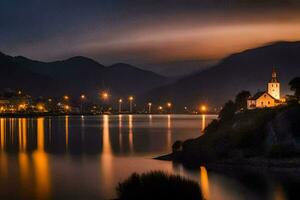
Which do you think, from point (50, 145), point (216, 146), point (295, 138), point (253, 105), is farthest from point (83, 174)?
point (253, 105)

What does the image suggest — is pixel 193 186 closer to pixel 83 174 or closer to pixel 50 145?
pixel 83 174

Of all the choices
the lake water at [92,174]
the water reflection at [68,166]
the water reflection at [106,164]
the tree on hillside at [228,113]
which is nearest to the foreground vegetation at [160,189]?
the lake water at [92,174]

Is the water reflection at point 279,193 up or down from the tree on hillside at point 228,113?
down

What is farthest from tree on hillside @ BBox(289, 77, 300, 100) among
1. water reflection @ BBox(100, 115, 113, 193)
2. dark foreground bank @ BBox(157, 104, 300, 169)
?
water reflection @ BBox(100, 115, 113, 193)

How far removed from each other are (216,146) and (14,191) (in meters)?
19.7

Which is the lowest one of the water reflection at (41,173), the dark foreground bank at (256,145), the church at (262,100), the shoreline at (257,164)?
the water reflection at (41,173)

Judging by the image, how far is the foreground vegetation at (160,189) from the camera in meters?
24.3

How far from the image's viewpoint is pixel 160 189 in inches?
968

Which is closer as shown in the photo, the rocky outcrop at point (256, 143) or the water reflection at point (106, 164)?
the water reflection at point (106, 164)

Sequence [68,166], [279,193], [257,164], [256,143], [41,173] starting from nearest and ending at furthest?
[279,193], [257,164], [41,173], [256,143], [68,166]

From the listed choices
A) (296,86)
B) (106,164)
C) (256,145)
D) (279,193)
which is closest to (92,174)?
(106,164)

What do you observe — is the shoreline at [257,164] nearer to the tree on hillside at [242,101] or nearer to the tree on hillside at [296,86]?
the tree on hillside at [296,86]

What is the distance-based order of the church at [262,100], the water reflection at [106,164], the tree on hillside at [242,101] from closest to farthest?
the water reflection at [106,164] < the church at [262,100] < the tree on hillside at [242,101]

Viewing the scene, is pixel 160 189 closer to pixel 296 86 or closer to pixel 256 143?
pixel 256 143
